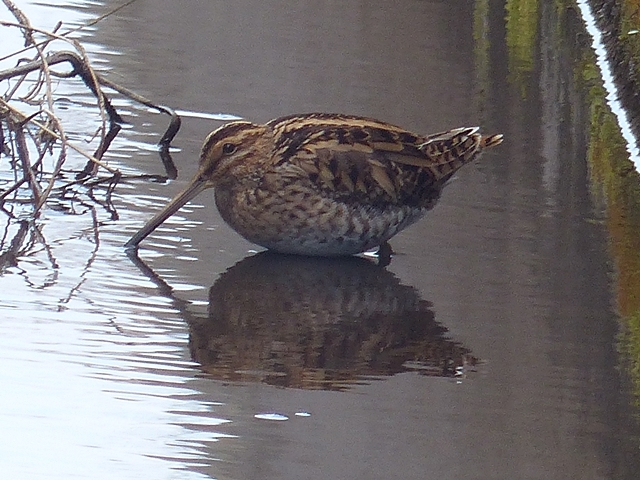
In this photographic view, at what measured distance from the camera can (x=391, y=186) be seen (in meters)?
7.61

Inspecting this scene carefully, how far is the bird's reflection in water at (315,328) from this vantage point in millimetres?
5922

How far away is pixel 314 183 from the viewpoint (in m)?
7.39

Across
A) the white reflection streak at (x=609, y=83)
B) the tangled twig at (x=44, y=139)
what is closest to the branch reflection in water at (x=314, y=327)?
the tangled twig at (x=44, y=139)

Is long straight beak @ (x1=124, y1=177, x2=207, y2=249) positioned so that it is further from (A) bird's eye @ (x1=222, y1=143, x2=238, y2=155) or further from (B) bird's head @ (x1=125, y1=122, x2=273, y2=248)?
(A) bird's eye @ (x1=222, y1=143, x2=238, y2=155)

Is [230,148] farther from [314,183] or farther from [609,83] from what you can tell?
[609,83]

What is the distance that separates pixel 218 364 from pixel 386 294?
134 cm

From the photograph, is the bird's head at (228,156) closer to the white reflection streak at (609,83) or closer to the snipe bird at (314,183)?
the snipe bird at (314,183)

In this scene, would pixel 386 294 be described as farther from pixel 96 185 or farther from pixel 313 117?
pixel 96 185

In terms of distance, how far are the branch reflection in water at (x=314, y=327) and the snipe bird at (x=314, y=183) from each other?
0.53 ft

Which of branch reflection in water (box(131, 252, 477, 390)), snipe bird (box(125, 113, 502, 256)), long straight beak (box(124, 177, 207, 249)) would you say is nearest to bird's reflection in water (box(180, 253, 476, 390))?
branch reflection in water (box(131, 252, 477, 390))

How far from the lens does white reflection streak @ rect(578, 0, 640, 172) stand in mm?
10266

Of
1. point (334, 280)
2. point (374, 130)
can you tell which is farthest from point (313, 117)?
point (334, 280)

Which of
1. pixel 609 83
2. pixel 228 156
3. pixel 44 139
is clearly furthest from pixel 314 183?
pixel 609 83

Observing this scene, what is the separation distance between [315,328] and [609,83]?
6482mm
